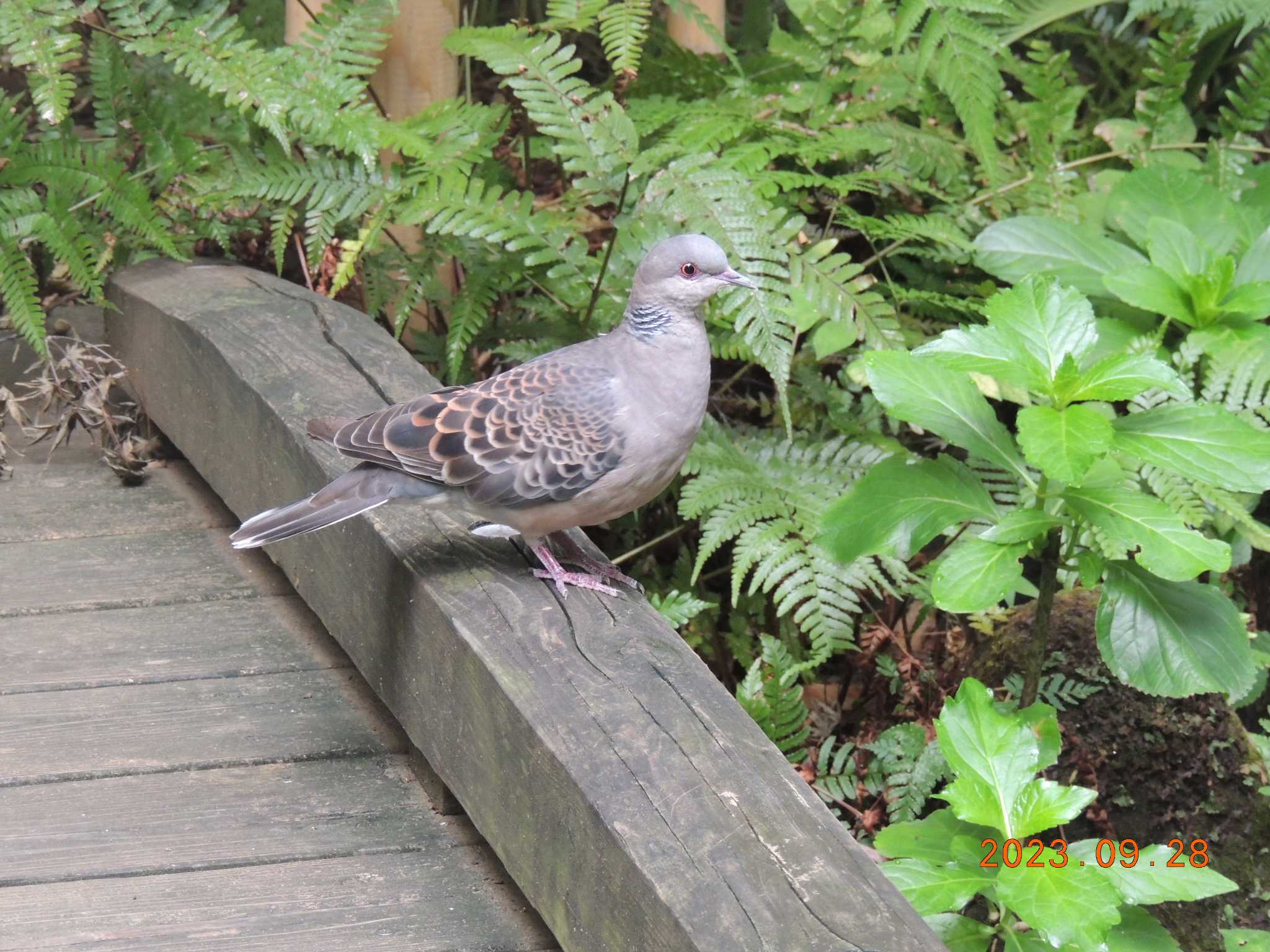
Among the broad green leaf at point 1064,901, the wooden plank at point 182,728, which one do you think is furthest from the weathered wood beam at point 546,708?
the broad green leaf at point 1064,901

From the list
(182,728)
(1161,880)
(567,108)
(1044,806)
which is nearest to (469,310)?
(567,108)

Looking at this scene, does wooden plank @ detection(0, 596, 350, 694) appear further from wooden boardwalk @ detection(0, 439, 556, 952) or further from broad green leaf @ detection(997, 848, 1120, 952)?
broad green leaf @ detection(997, 848, 1120, 952)

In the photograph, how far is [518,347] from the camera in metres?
3.98

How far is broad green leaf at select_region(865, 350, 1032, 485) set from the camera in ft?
8.64

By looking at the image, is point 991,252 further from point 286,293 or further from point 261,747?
point 261,747

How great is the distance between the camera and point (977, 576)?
2486mm

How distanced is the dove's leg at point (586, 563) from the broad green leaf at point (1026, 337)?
84 cm

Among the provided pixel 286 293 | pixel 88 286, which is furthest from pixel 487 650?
pixel 88 286

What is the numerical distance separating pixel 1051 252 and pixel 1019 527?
5.59 feet

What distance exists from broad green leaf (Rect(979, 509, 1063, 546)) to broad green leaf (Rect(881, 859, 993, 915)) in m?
0.62

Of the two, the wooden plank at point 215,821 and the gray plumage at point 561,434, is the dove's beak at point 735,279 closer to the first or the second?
the gray plumage at point 561,434

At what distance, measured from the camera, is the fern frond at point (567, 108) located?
371 cm

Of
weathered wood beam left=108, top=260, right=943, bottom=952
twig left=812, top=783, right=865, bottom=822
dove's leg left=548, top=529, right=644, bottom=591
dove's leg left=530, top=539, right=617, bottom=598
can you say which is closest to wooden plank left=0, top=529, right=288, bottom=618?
weathered wood beam left=108, top=260, right=943, bottom=952

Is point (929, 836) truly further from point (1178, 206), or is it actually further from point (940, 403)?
point (1178, 206)
